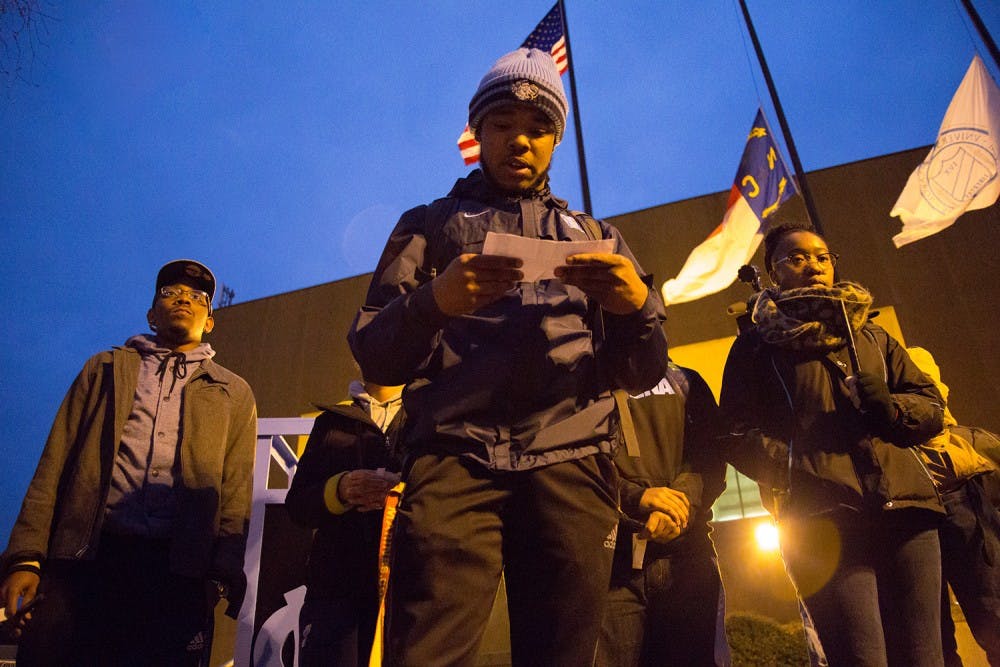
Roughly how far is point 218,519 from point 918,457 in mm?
2969

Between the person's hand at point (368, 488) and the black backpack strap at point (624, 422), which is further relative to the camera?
the person's hand at point (368, 488)

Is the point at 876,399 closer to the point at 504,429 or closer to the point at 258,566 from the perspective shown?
the point at 504,429

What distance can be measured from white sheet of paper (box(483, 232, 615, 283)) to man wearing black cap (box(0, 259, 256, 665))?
214 centimetres

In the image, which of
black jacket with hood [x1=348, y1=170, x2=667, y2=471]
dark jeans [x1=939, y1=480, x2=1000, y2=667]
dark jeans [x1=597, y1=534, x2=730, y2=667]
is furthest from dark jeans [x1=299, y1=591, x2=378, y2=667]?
dark jeans [x1=939, y1=480, x2=1000, y2=667]

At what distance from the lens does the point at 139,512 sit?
286 cm

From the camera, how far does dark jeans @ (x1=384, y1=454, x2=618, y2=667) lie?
1.42 m

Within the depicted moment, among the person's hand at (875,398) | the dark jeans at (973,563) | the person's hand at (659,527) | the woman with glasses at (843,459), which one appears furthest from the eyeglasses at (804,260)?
the person's hand at (659,527)

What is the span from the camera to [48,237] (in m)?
158

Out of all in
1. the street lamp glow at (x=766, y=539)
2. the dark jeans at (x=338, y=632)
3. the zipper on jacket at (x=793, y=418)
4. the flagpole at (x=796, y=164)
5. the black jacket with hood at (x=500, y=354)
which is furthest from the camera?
the street lamp glow at (x=766, y=539)

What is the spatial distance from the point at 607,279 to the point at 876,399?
1605mm

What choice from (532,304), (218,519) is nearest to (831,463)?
(532,304)

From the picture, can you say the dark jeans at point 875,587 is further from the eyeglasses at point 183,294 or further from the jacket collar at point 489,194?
the eyeglasses at point 183,294

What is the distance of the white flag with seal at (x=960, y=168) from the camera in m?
6.52

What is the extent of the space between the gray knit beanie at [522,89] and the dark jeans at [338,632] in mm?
2067
